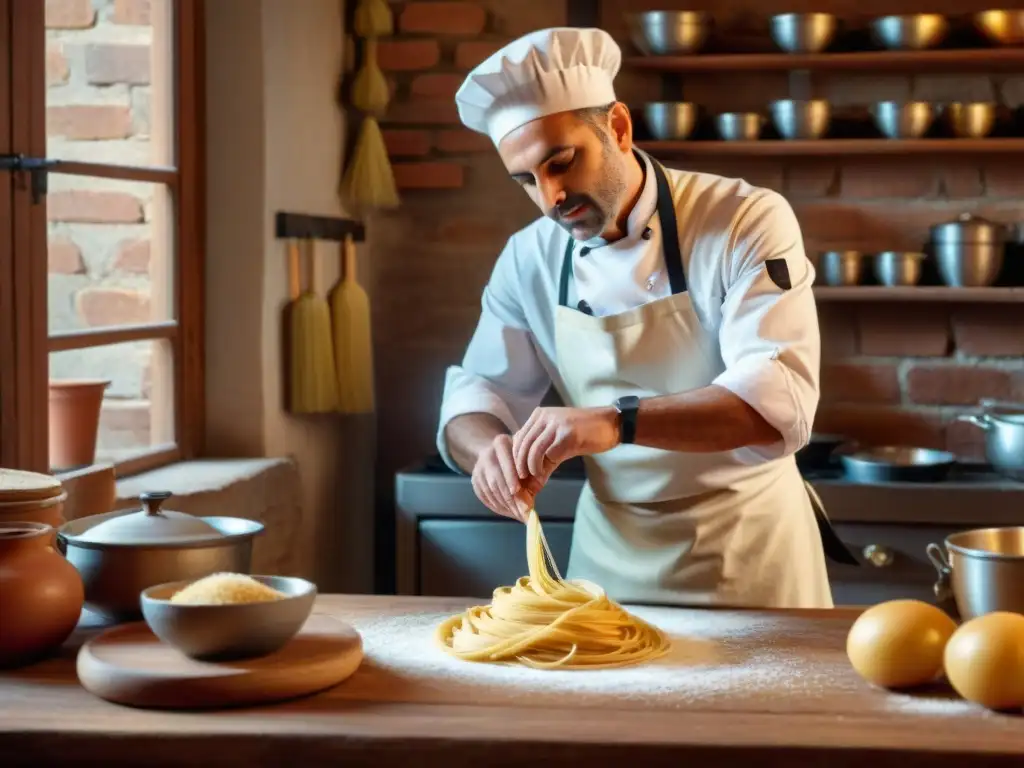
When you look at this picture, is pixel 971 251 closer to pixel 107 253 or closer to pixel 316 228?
pixel 316 228

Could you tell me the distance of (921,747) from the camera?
1293 millimetres

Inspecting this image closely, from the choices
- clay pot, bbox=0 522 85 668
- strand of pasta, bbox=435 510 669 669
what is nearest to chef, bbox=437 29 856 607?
strand of pasta, bbox=435 510 669 669

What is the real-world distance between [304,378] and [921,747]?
6.82 ft

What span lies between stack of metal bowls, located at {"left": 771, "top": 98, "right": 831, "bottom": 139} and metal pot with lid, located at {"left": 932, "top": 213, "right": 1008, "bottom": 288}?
390 millimetres

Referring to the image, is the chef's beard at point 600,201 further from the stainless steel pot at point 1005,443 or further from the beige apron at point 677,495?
the stainless steel pot at point 1005,443

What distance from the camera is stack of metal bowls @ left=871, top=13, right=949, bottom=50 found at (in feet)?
10.8

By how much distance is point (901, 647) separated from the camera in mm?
1469

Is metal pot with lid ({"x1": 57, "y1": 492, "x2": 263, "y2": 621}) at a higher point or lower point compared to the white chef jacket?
lower

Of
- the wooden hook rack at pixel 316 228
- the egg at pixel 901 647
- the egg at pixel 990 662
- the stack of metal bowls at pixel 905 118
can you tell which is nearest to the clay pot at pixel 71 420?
the wooden hook rack at pixel 316 228

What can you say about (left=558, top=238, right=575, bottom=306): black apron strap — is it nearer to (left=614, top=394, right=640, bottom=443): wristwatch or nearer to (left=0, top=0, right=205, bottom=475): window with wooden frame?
(left=614, top=394, right=640, bottom=443): wristwatch

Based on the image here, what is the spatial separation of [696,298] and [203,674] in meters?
1.14

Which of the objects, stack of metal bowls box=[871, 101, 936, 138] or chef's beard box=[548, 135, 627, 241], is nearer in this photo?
chef's beard box=[548, 135, 627, 241]

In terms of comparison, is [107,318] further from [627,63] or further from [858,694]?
[858,694]

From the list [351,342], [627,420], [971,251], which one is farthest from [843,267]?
[627,420]
